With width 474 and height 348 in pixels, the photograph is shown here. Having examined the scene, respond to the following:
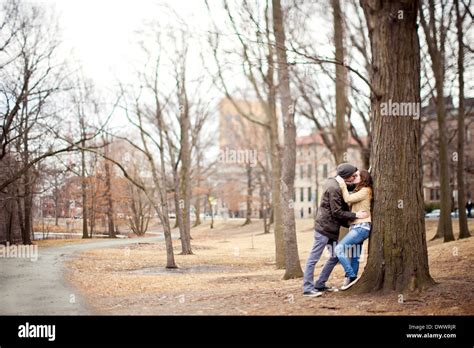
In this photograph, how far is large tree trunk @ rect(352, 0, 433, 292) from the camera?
5.88 metres

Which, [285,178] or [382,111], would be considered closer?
[382,111]

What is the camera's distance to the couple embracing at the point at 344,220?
20.2 feet

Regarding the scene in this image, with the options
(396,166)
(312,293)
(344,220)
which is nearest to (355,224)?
(344,220)

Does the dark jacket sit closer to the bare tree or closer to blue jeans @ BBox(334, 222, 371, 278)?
blue jeans @ BBox(334, 222, 371, 278)

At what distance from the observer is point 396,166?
5945mm

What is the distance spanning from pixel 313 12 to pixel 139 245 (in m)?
14.8

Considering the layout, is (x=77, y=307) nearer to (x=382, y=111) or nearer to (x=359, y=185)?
(x=359, y=185)

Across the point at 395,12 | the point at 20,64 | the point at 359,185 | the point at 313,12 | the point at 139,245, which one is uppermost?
the point at 313,12

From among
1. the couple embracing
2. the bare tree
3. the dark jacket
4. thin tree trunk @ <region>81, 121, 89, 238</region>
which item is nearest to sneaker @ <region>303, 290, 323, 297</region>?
the couple embracing

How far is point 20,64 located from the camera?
10.7 metres

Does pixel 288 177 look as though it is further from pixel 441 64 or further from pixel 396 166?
pixel 441 64

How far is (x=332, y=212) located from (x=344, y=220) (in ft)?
0.72
